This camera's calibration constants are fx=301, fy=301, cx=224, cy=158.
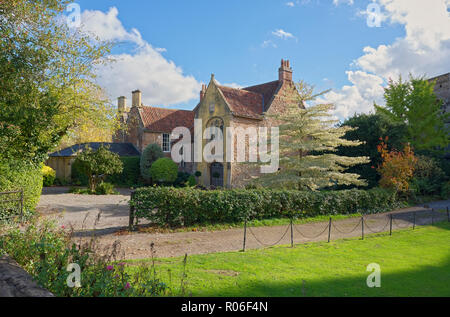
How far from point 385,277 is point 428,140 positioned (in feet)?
87.9

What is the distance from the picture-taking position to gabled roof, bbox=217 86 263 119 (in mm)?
25145

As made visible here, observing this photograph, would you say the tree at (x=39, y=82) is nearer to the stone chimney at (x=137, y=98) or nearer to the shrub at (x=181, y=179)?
the shrub at (x=181, y=179)

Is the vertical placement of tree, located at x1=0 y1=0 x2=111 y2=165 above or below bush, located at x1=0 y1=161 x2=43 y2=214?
above

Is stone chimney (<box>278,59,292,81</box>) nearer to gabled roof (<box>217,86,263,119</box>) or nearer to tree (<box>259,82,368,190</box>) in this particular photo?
gabled roof (<box>217,86,263,119</box>)

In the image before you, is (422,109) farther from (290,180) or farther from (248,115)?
(290,180)

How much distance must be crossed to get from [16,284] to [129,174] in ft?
86.5

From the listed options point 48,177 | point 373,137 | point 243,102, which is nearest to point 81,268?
point 243,102

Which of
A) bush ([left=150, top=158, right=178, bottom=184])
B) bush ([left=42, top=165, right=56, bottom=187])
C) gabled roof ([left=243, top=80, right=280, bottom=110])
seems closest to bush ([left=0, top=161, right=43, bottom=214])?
bush ([left=150, top=158, right=178, bottom=184])

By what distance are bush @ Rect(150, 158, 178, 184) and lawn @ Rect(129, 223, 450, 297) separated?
18.6 meters

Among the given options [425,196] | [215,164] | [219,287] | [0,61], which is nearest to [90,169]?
[215,164]

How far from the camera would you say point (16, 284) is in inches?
192

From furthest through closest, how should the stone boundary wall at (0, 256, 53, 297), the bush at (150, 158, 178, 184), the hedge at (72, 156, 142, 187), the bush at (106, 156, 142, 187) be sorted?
the bush at (106, 156, 142, 187), the hedge at (72, 156, 142, 187), the bush at (150, 158, 178, 184), the stone boundary wall at (0, 256, 53, 297)

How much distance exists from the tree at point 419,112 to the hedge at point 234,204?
1537 centimetres

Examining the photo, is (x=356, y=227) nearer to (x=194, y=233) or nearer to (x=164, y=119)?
(x=194, y=233)
